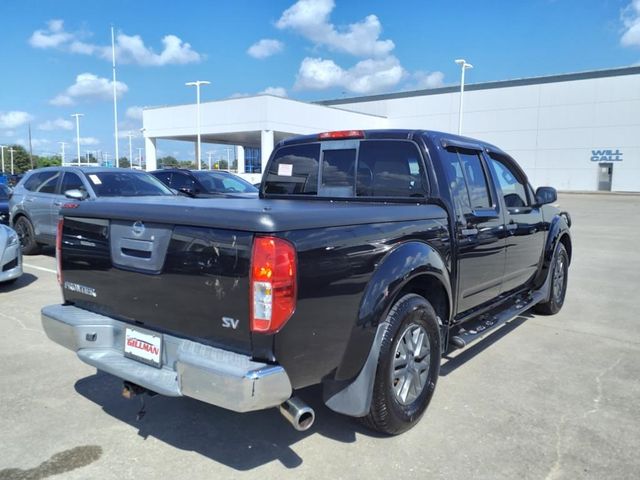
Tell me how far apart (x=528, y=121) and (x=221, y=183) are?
40611mm

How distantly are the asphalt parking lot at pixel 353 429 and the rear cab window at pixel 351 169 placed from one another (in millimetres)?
1570

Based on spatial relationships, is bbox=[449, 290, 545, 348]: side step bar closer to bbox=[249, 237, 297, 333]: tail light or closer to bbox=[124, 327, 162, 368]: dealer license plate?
bbox=[249, 237, 297, 333]: tail light

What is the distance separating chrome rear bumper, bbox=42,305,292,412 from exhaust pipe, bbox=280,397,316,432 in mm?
93

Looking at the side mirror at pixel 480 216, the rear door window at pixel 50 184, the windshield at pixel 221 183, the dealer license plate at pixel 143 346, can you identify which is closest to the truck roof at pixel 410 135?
the side mirror at pixel 480 216

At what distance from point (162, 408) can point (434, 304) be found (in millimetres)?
2044

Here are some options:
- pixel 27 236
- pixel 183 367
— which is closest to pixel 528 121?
pixel 27 236

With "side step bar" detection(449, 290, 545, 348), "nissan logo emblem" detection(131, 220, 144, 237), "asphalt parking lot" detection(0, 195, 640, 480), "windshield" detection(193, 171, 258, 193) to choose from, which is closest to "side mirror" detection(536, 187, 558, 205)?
"side step bar" detection(449, 290, 545, 348)

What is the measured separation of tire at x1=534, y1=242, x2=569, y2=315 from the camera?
19.2ft

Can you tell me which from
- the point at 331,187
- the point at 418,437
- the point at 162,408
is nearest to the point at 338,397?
the point at 418,437

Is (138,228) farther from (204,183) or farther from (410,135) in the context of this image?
(204,183)

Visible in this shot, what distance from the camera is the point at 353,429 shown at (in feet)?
10.8

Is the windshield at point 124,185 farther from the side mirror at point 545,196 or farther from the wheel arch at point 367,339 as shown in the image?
the wheel arch at point 367,339

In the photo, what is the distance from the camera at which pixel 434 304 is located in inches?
142

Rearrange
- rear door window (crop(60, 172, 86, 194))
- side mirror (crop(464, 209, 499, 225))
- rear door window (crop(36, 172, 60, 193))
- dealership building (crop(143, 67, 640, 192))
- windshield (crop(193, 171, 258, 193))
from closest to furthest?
side mirror (crop(464, 209, 499, 225))
rear door window (crop(60, 172, 86, 194))
rear door window (crop(36, 172, 60, 193))
windshield (crop(193, 171, 258, 193))
dealership building (crop(143, 67, 640, 192))
